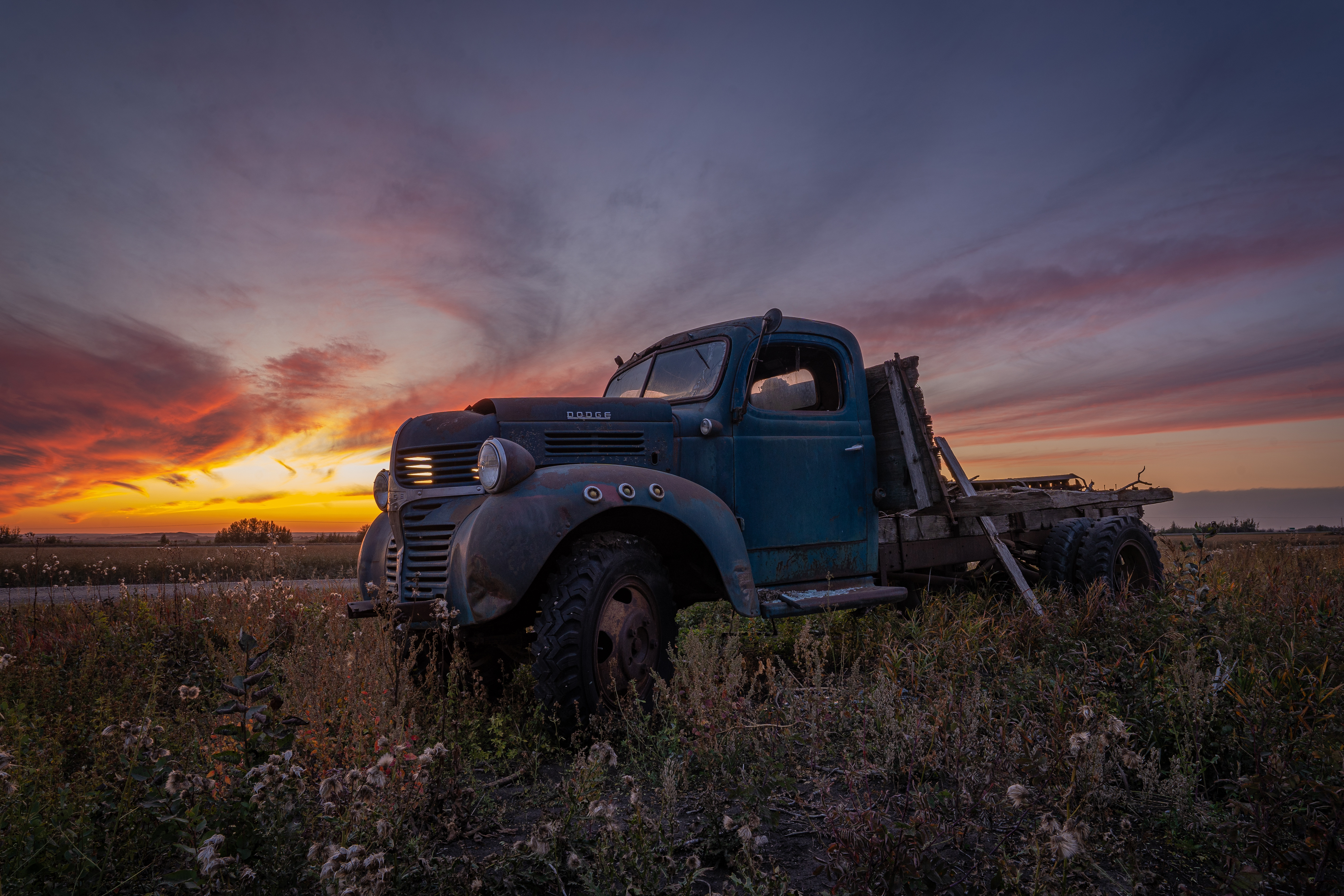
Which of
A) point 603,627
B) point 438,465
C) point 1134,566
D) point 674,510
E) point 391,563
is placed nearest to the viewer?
point 603,627

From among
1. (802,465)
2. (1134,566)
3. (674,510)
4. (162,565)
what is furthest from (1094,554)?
(162,565)

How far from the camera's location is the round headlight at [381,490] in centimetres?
469

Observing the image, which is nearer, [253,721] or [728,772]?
[253,721]

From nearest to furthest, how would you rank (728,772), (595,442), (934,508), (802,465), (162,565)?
1. (728,772)
2. (595,442)
3. (802,465)
4. (934,508)
5. (162,565)

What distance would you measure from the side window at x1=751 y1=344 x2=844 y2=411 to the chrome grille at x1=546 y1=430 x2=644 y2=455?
1.05m

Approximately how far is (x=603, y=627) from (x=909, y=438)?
3.02 meters

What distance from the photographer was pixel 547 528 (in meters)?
3.49

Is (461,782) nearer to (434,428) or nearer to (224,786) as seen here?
(224,786)

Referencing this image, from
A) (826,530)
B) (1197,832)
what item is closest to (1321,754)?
(1197,832)

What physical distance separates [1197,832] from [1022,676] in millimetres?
1346

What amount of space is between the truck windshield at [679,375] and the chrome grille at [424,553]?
5.60ft

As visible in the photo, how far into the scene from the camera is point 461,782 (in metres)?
2.95

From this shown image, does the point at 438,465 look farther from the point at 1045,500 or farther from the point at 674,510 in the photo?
the point at 1045,500

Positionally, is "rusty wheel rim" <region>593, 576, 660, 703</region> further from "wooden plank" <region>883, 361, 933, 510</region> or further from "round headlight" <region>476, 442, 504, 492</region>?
"wooden plank" <region>883, 361, 933, 510</region>
